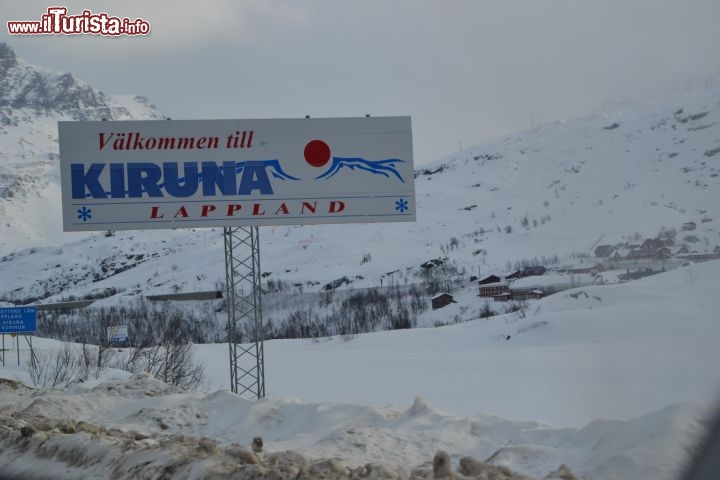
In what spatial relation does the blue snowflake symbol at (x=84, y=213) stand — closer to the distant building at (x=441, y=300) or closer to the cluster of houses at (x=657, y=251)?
the cluster of houses at (x=657, y=251)

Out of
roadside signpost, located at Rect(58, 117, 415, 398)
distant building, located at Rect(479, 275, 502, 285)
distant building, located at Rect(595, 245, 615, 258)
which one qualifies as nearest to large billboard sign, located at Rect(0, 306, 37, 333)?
roadside signpost, located at Rect(58, 117, 415, 398)

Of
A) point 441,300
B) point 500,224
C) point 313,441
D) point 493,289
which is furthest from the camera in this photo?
point 500,224

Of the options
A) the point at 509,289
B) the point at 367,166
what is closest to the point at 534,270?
the point at 509,289

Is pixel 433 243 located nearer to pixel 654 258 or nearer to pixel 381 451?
pixel 654 258

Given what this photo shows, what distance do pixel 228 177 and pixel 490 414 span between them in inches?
370

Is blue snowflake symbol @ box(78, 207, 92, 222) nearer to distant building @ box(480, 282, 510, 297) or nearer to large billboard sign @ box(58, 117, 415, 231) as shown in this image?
large billboard sign @ box(58, 117, 415, 231)

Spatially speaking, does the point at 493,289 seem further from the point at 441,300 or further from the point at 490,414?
the point at 490,414

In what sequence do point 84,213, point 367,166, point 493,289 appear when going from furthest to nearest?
point 493,289 < point 367,166 < point 84,213

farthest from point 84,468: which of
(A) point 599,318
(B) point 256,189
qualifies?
(A) point 599,318

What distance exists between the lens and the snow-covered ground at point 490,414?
7036 mm

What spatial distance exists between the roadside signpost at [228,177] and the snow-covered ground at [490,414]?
13.6 ft

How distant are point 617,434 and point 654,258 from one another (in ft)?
34.3

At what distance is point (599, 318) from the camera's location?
98.0ft

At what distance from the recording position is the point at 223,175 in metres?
17.4
